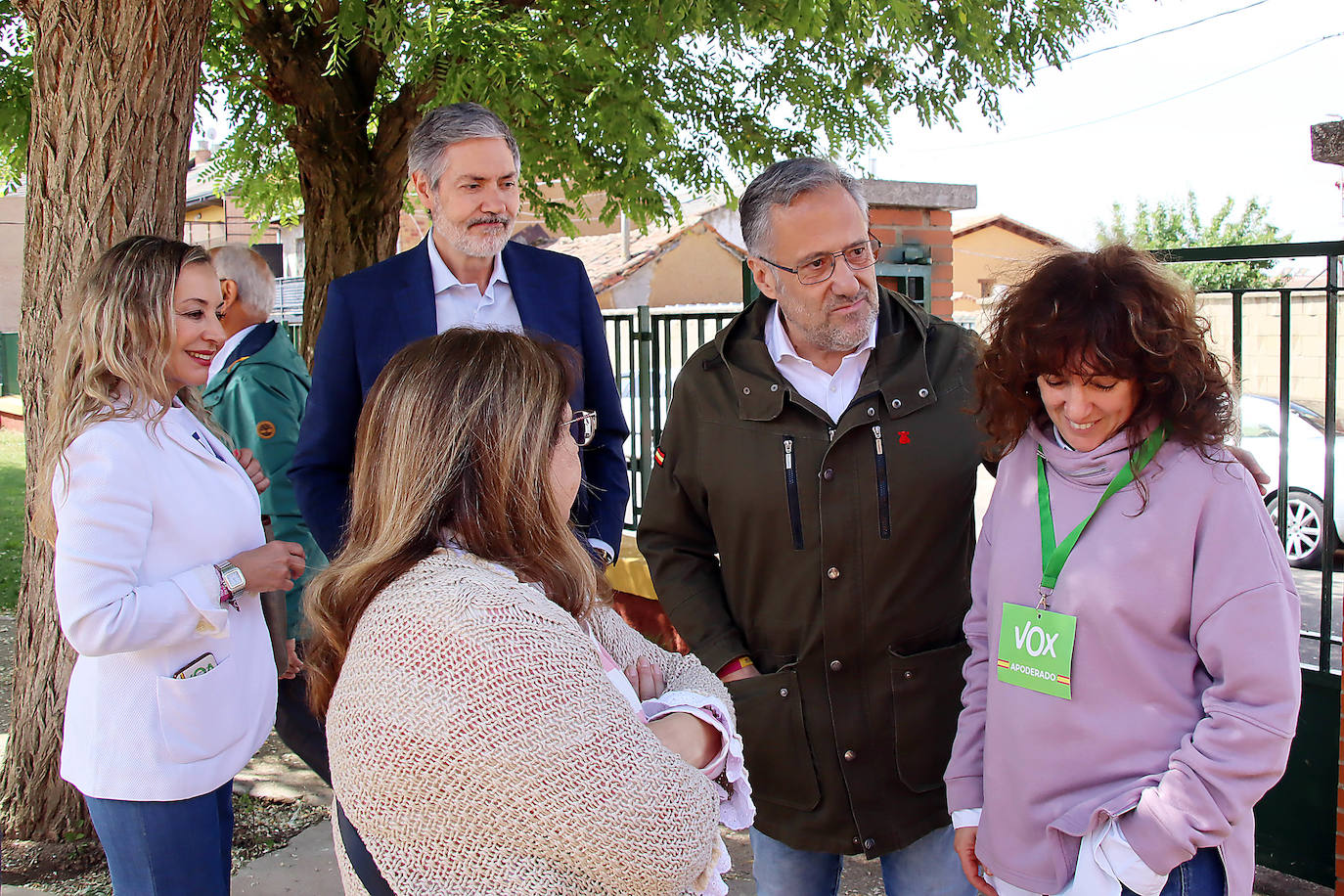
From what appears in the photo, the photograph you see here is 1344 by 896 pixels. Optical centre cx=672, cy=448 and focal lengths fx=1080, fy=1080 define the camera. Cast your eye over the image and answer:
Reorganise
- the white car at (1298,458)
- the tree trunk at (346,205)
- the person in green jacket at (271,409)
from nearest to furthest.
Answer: the person in green jacket at (271,409) → the white car at (1298,458) → the tree trunk at (346,205)

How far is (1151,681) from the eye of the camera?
5.50 ft

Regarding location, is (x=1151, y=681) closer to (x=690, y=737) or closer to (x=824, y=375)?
(x=690, y=737)

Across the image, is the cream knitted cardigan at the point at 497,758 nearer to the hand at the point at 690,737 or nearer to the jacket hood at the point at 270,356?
the hand at the point at 690,737

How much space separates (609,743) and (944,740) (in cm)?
120

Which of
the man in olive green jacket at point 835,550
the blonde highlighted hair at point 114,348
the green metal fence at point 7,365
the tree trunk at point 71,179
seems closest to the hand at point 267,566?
the blonde highlighted hair at point 114,348

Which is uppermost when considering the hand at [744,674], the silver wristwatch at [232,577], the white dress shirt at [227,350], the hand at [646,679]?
the white dress shirt at [227,350]

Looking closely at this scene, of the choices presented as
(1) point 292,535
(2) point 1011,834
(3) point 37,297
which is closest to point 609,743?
(2) point 1011,834

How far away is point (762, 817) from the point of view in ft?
7.61

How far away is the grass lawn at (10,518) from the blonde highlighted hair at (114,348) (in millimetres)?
4638

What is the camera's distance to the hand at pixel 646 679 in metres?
1.58

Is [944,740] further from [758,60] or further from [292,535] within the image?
[758,60]

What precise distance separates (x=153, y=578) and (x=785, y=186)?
1.54 metres

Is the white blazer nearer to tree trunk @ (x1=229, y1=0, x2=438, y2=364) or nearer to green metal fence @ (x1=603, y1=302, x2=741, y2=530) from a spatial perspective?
green metal fence @ (x1=603, y1=302, x2=741, y2=530)

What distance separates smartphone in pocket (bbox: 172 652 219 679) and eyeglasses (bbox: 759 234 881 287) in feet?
4.72
